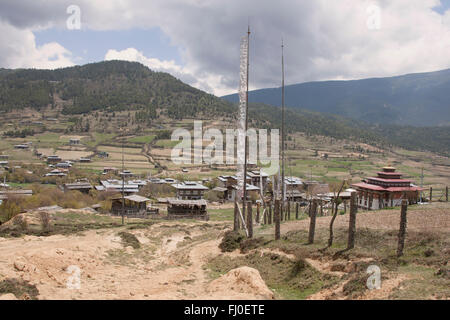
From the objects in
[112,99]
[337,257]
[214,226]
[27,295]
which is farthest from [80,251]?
[112,99]

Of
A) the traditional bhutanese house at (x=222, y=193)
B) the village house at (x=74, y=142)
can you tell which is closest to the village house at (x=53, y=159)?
the village house at (x=74, y=142)

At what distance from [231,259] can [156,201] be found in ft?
119

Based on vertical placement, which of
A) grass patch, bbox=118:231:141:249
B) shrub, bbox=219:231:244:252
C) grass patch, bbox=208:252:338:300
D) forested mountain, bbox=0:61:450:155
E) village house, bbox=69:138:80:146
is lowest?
grass patch, bbox=118:231:141:249

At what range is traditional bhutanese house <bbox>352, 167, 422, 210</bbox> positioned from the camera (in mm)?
32044

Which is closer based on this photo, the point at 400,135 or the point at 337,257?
the point at 337,257

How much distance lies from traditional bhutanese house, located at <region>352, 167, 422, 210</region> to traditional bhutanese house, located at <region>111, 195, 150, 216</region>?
27.0 meters

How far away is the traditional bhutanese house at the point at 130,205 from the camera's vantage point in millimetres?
41781

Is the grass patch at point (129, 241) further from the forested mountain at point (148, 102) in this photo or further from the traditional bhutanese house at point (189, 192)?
the forested mountain at point (148, 102)

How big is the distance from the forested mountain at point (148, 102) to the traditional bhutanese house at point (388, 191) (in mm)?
96235

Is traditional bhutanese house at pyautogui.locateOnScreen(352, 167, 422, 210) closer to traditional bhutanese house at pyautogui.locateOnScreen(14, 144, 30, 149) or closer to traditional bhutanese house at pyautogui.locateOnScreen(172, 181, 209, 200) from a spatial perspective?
traditional bhutanese house at pyautogui.locateOnScreen(172, 181, 209, 200)

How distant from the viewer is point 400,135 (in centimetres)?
18438

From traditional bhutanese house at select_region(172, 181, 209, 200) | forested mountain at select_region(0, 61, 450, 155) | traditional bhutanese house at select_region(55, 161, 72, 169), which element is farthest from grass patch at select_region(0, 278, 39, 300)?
forested mountain at select_region(0, 61, 450, 155)
